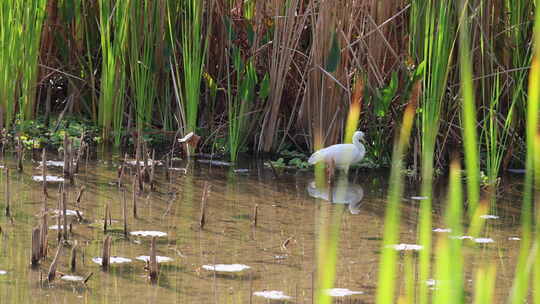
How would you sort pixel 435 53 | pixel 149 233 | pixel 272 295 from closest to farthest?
pixel 272 295 → pixel 149 233 → pixel 435 53

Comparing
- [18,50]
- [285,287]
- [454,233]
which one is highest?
[18,50]

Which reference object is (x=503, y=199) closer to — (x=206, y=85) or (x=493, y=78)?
(x=493, y=78)

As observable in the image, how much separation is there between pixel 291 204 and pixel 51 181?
1.29m

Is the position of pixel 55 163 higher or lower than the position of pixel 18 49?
lower

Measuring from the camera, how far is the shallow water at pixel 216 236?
11.4ft

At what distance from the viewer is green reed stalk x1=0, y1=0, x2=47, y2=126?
573 centimetres

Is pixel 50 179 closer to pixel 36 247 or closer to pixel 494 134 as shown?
pixel 36 247

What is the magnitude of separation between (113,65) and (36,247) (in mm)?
2573

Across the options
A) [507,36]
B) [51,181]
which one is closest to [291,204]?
[51,181]

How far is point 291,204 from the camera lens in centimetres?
507

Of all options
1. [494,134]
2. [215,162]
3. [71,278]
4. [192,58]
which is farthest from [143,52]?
[71,278]

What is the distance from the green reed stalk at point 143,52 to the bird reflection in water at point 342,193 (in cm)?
124

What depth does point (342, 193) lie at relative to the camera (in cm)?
539

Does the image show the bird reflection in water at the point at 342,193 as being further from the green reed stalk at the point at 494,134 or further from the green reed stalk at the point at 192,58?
the green reed stalk at the point at 192,58
